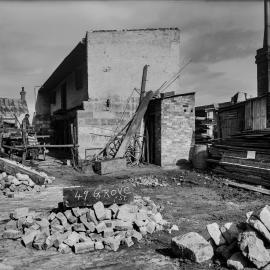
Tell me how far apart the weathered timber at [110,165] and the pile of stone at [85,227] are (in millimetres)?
6022

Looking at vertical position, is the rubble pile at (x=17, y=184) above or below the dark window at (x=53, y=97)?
below

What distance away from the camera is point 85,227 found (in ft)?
18.2

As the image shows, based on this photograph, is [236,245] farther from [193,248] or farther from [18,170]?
[18,170]

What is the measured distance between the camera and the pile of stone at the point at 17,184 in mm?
9383

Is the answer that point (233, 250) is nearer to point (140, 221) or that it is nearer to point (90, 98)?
point (140, 221)

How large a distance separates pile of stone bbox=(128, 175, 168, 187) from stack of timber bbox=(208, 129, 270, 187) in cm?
231

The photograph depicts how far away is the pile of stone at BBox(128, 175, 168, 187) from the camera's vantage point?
10.1 meters

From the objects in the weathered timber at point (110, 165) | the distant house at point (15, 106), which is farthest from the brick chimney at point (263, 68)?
the distant house at point (15, 106)

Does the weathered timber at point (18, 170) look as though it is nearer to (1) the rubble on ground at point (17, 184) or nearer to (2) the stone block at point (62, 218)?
(1) the rubble on ground at point (17, 184)

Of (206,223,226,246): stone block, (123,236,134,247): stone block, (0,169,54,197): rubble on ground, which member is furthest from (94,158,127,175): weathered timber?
(206,223,226,246): stone block

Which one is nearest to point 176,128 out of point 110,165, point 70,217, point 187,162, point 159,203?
point 187,162

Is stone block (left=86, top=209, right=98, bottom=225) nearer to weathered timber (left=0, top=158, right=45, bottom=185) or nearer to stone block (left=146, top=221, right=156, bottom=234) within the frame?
stone block (left=146, top=221, right=156, bottom=234)

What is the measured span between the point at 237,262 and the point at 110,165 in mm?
8686

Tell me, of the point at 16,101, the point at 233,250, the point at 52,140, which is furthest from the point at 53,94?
the point at 233,250
